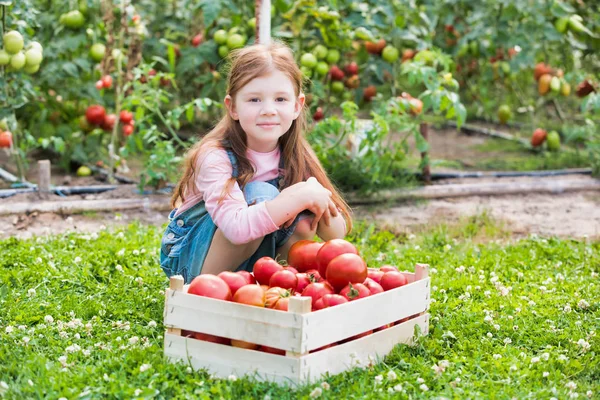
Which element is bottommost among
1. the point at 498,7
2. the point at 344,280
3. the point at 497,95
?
the point at 497,95

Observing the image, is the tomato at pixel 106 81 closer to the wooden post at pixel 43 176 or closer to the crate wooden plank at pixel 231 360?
the wooden post at pixel 43 176

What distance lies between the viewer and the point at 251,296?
2619 mm

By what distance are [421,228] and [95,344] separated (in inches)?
94.0

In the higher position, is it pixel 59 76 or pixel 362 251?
pixel 59 76

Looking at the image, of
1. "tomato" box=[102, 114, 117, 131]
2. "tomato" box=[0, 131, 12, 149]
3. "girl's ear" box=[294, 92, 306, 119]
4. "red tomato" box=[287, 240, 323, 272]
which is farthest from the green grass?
"tomato" box=[102, 114, 117, 131]

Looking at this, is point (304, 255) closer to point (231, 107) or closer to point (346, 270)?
point (346, 270)

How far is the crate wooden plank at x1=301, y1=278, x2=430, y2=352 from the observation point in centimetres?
254

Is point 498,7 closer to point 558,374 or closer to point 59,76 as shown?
point 59,76

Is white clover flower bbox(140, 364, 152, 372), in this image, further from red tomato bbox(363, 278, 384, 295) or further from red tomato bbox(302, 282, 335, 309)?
red tomato bbox(363, 278, 384, 295)

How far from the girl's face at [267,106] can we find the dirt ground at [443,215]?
1413 mm

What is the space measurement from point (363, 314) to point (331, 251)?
268mm

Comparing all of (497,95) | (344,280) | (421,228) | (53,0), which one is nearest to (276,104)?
(344,280)

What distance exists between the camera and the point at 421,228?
4.82 metres

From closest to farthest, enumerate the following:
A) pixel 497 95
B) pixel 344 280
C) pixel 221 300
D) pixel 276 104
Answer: pixel 221 300
pixel 344 280
pixel 276 104
pixel 497 95
